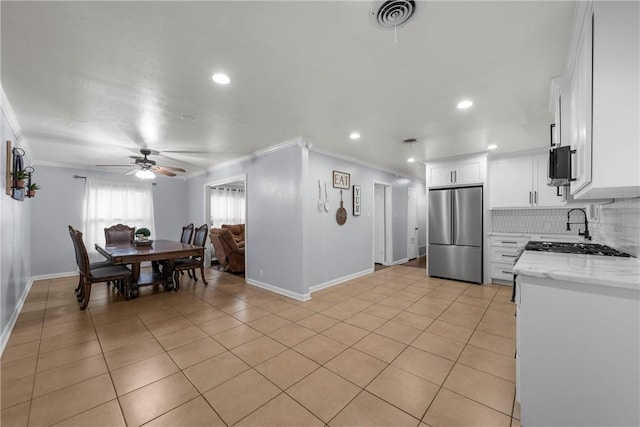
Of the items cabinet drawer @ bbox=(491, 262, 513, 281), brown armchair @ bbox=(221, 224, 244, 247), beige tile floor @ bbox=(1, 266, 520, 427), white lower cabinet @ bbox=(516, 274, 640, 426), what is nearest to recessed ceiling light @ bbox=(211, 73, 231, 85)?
beige tile floor @ bbox=(1, 266, 520, 427)

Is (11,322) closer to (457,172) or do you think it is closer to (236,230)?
(236,230)

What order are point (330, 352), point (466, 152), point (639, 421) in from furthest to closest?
point (466, 152) → point (330, 352) → point (639, 421)

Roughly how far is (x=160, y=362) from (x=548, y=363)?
272 cm

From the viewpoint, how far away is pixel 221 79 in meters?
2.14

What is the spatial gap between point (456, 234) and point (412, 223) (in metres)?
2.25

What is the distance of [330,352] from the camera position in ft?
7.70

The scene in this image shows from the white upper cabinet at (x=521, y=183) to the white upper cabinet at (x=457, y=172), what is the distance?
0.30 metres

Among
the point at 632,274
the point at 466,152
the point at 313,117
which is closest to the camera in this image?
the point at 632,274

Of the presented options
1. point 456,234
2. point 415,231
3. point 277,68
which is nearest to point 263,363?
point 277,68

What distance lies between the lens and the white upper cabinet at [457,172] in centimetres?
463

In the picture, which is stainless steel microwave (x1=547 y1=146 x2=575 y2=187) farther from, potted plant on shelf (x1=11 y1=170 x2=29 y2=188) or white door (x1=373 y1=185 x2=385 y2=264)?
potted plant on shelf (x1=11 y1=170 x2=29 y2=188)

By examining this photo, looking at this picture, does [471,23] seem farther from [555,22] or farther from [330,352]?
[330,352]

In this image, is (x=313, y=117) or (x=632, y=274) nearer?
(x=632, y=274)

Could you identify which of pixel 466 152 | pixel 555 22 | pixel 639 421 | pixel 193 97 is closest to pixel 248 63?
pixel 193 97
